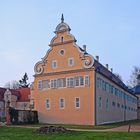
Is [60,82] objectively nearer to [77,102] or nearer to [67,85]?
[67,85]

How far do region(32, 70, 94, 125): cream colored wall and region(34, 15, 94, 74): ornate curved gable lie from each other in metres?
1.04

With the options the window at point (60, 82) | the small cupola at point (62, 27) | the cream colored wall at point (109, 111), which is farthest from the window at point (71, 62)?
the small cupola at point (62, 27)

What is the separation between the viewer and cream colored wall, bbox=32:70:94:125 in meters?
38.4

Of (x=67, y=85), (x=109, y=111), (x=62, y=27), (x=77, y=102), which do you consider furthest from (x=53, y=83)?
(x=109, y=111)

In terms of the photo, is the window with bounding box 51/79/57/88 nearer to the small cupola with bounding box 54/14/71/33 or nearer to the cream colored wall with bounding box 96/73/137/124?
the cream colored wall with bounding box 96/73/137/124

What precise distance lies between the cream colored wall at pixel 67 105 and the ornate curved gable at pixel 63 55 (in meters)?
1.04

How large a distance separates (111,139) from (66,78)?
2212 centimetres

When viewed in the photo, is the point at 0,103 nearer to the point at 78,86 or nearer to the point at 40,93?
the point at 40,93

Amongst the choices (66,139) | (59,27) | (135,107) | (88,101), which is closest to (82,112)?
(88,101)

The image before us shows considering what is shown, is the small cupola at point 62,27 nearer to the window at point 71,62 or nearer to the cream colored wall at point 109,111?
the window at point 71,62

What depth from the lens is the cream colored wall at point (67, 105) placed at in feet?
126

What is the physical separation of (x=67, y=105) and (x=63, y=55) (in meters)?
6.48

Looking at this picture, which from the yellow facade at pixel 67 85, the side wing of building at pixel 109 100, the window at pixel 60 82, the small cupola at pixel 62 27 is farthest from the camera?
the small cupola at pixel 62 27

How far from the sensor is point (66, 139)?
19.2 m
